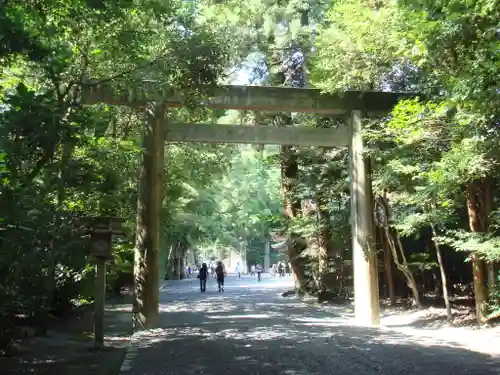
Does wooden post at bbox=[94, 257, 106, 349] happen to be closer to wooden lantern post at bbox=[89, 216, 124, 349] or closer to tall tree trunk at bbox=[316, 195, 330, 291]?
wooden lantern post at bbox=[89, 216, 124, 349]

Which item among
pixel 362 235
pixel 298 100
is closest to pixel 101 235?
pixel 298 100

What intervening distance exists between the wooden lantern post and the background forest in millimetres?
318

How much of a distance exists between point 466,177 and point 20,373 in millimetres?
7621

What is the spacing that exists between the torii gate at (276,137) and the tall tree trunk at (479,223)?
2.20m

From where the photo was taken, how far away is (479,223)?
10562 mm

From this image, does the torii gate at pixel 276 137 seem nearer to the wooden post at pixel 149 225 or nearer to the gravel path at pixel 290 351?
the wooden post at pixel 149 225

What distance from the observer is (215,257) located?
70938 millimetres

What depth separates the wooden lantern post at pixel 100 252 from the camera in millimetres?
9047

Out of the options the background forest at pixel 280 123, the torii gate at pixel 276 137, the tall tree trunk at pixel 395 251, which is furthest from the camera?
the tall tree trunk at pixel 395 251

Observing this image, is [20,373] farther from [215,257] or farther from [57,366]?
[215,257]

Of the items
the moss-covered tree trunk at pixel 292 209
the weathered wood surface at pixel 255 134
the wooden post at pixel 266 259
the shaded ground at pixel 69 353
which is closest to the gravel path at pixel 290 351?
the shaded ground at pixel 69 353

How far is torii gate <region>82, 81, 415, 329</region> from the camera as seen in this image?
35.4 ft

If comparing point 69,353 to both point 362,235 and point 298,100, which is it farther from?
point 298,100

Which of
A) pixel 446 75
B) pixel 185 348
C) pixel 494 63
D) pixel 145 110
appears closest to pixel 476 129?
pixel 446 75
